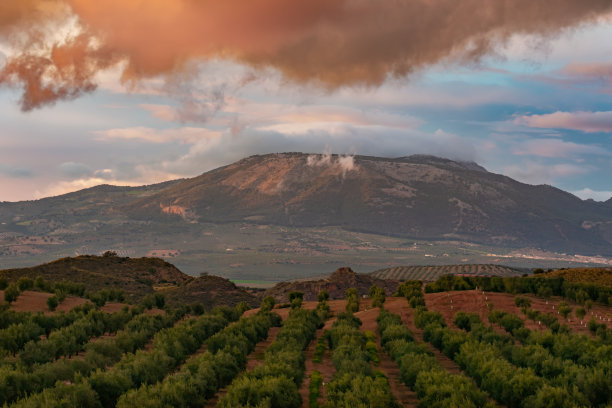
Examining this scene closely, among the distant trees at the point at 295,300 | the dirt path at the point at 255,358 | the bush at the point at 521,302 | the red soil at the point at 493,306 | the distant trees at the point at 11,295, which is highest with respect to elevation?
the distant trees at the point at 11,295

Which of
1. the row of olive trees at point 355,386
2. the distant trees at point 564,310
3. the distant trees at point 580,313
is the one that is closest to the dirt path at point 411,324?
Answer: the row of olive trees at point 355,386

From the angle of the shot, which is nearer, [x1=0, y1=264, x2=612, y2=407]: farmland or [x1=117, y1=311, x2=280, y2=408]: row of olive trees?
[x1=117, y1=311, x2=280, y2=408]: row of olive trees

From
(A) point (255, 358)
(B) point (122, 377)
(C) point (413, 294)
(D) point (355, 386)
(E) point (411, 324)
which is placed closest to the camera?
(D) point (355, 386)

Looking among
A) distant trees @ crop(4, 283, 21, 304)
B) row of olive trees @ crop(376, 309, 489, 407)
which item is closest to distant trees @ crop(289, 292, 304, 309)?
distant trees @ crop(4, 283, 21, 304)

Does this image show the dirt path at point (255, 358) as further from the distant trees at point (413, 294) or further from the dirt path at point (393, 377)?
the distant trees at point (413, 294)

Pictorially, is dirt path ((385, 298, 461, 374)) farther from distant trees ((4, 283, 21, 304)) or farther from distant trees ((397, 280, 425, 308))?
distant trees ((4, 283, 21, 304))

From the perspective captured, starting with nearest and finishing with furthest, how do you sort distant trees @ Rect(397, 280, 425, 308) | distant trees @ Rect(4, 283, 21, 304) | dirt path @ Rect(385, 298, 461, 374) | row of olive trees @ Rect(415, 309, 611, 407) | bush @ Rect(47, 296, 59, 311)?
row of olive trees @ Rect(415, 309, 611, 407) < dirt path @ Rect(385, 298, 461, 374) < bush @ Rect(47, 296, 59, 311) < distant trees @ Rect(4, 283, 21, 304) < distant trees @ Rect(397, 280, 425, 308)

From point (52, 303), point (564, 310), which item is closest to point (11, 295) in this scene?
point (52, 303)

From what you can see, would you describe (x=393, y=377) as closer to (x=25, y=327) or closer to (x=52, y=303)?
(x=25, y=327)

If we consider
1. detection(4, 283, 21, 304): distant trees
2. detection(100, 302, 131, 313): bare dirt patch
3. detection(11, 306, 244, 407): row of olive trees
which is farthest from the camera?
detection(100, 302, 131, 313): bare dirt patch

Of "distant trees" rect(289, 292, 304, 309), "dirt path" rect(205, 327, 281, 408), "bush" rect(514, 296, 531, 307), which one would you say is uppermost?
"bush" rect(514, 296, 531, 307)

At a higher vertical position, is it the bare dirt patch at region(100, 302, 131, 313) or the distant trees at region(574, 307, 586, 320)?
the distant trees at region(574, 307, 586, 320)

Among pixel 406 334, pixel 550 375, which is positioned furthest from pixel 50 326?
pixel 550 375

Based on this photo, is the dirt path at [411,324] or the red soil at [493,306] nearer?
the dirt path at [411,324]
